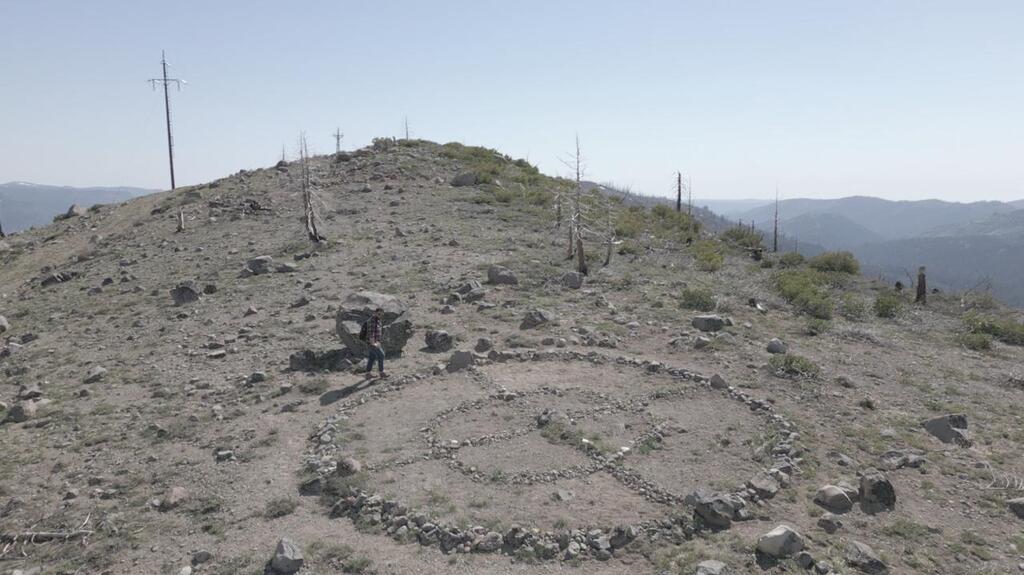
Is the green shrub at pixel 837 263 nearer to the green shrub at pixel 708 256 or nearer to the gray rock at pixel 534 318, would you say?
the green shrub at pixel 708 256

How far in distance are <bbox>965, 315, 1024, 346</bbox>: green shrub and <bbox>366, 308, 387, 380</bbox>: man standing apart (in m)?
22.0

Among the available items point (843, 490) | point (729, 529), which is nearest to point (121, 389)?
point (729, 529)

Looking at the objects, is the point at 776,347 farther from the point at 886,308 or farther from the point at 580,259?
the point at 580,259

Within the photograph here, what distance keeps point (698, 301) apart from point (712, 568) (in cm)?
1539

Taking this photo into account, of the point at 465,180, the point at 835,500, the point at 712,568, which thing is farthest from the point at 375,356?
the point at 465,180

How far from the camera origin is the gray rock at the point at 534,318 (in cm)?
2070

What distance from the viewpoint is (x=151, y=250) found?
34.2 m

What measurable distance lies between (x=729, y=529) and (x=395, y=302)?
12495mm

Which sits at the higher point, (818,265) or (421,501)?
(818,265)

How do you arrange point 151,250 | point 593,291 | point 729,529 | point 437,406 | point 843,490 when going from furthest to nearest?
point 151,250 → point 593,291 → point 437,406 → point 843,490 → point 729,529

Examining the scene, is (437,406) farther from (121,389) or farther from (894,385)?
(894,385)

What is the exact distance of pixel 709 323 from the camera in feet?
66.7

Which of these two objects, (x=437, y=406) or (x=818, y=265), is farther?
(x=818, y=265)

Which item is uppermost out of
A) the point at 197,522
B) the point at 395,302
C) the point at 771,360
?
the point at 395,302
